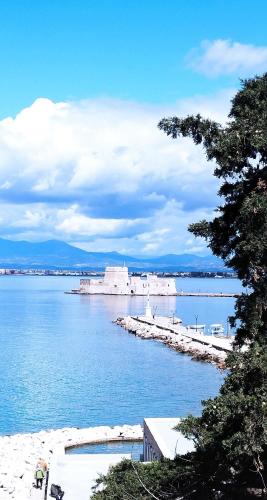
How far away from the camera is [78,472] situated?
15.3 m

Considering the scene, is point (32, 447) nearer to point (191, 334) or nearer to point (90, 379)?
point (90, 379)

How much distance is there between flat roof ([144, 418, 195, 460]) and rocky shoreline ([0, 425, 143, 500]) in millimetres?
3495

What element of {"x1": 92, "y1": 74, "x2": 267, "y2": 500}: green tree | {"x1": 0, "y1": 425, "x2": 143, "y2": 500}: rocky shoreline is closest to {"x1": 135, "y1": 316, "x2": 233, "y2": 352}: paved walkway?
{"x1": 0, "y1": 425, "x2": 143, "y2": 500}: rocky shoreline

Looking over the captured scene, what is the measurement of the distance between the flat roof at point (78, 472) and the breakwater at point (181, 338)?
2229 cm

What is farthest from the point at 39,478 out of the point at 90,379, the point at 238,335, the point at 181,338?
the point at 181,338

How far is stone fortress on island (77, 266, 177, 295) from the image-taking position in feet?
466

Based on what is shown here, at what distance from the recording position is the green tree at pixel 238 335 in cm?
808

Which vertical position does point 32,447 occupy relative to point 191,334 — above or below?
below

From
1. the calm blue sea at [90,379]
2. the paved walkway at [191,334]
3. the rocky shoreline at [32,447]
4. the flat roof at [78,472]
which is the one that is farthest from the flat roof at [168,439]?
the paved walkway at [191,334]

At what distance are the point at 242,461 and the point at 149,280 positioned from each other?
140 metres

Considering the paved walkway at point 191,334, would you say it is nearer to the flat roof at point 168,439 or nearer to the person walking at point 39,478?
the flat roof at point 168,439

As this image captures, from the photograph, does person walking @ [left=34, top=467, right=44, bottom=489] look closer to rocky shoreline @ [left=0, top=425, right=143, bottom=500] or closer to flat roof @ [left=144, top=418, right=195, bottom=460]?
rocky shoreline @ [left=0, top=425, right=143, bottom=500]

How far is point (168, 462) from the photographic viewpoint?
32.3 feet

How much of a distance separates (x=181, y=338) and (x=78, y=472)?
41.9m
